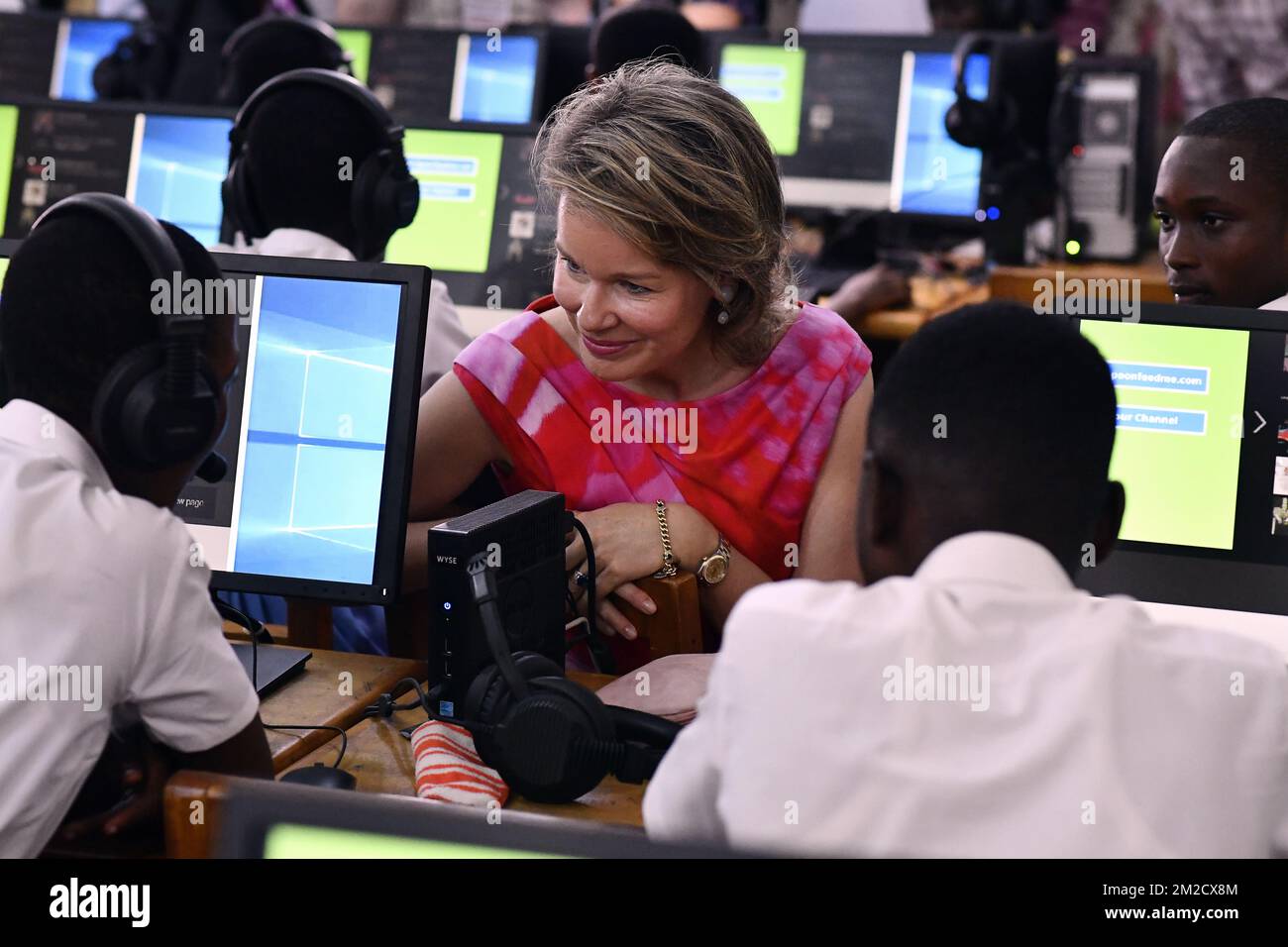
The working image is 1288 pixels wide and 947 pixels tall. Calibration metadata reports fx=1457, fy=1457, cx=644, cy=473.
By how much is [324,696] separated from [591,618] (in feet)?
0.99

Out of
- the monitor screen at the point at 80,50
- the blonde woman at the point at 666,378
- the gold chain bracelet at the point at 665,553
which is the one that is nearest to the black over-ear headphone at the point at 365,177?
A: the blonde woman at the point at 666,378

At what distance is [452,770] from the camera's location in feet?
4.30

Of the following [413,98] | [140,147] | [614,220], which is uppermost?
[413,98]

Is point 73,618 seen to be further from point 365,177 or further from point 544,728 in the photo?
point 365,177

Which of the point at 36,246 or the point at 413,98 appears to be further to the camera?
the point at 413,98

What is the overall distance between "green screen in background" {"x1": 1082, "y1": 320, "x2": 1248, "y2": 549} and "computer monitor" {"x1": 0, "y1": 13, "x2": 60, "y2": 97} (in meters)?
3.62

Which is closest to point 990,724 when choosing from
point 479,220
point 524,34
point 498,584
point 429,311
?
point 498,584

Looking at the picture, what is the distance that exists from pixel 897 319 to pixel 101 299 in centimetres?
266

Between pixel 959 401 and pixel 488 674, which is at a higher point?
pixel 959 401

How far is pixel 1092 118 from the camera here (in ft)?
12.5

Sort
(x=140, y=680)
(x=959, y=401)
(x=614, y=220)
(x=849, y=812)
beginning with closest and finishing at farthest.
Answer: (x=849, y=812) → (x=959, y=401) → (x=140, y=680) → (x=614, y=220)

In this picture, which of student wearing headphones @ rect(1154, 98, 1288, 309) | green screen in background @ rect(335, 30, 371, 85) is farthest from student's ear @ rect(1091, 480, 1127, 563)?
green screen in background @ rect(335, 30, 371, 85)
